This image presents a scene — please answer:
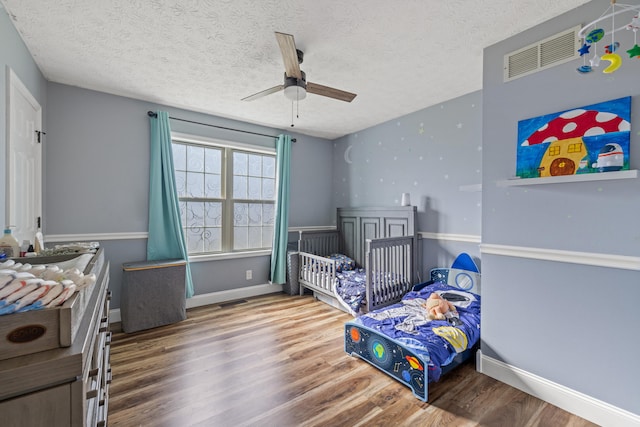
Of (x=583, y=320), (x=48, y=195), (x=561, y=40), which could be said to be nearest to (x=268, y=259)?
(x=48, y=195)

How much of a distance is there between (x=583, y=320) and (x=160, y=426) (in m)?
2.48

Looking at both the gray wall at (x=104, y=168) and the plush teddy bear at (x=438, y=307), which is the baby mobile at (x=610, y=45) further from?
the gray wall at (x=104, y=168)

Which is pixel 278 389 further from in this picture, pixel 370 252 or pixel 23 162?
pixel 23 162

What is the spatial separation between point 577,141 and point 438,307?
1451 millimetres

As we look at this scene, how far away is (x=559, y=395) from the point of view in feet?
5.56

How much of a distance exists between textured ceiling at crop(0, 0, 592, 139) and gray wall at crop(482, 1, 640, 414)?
375 mm

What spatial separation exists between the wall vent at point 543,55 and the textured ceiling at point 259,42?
0.44 ft

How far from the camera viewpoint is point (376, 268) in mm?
2893

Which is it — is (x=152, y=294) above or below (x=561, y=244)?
below

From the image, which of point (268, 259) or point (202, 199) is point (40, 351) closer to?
point (202, 199)

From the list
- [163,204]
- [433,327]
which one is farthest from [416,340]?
[163,204]

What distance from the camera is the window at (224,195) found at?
3.40 meters

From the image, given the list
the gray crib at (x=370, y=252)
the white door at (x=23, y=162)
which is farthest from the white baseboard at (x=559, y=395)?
the white door at (x=23, y=162)

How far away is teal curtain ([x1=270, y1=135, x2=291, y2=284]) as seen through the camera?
3.85m
